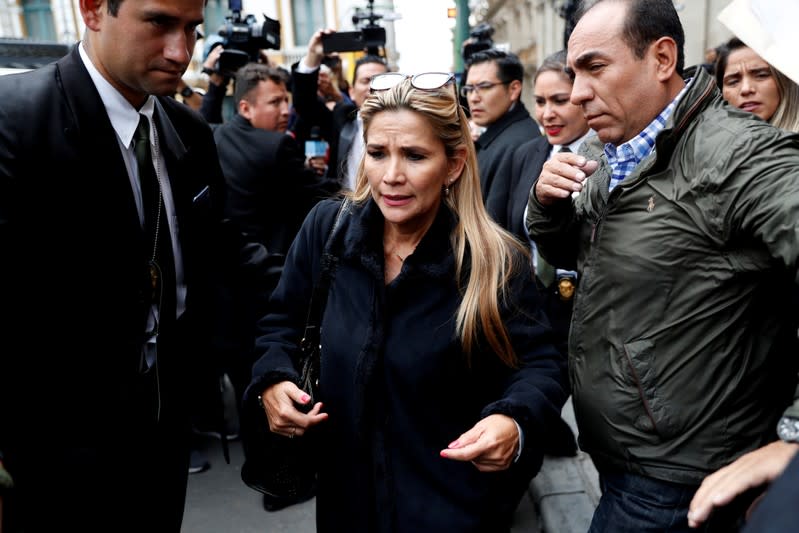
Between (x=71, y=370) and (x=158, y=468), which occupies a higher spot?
(x=71, y=370)

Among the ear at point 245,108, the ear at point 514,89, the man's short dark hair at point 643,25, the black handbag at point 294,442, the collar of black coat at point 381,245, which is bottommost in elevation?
the black handbag at point 294,442

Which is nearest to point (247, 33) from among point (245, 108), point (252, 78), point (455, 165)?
point (252, 78)

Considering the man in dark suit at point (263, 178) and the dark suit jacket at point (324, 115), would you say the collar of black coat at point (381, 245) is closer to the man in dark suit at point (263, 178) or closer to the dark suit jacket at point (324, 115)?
the man in dark suit at point (263, 178)


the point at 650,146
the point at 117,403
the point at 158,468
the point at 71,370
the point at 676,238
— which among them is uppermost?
the point at 650,146

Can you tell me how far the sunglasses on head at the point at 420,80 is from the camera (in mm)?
2195

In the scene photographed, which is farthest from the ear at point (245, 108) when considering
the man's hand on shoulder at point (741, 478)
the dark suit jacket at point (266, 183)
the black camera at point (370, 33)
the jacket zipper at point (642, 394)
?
the man's hand on shoulder at point (741, 478)

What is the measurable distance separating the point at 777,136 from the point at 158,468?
213cm

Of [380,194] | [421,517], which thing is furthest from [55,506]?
[380,194]

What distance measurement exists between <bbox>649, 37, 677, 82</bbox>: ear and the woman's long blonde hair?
1.99 feet

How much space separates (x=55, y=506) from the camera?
206 centimetres

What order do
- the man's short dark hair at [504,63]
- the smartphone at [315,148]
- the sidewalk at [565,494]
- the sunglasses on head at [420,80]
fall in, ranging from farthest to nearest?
the smartphone at [315,148]
the man's short dark hair at [504,63]
the sidewalk at [565,494]
the sunglasses on head at [420,80]

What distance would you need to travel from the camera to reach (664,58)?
197 cm

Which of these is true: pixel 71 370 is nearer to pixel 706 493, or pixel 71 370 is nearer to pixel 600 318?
pixel 600 318

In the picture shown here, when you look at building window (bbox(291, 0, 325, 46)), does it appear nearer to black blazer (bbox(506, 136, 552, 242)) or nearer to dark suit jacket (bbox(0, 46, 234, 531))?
black blazer (bbox(506, 136, 552, 242))
